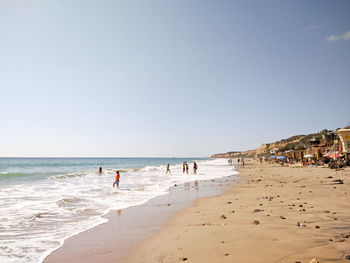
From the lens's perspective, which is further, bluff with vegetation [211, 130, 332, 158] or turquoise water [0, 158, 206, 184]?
bluff with vegetation [211, 130, 332, 158]

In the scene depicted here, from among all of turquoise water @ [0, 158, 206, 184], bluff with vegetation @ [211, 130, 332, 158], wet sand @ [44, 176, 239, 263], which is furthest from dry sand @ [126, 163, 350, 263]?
bluff with vegetation @ [211, 130, 332, 158]

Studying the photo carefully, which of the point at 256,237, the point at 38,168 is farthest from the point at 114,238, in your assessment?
the point at 38,168

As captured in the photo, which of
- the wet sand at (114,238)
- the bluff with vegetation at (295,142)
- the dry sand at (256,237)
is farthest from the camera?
the bluff with vegetation at (295,142)

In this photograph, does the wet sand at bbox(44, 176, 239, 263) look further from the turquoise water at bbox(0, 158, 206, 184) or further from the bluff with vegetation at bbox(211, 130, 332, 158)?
the bluff with vegetation at bbox(211, 130, 332, 158)

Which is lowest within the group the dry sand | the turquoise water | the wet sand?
the turquoise water

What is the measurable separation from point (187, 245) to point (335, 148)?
4778 centimetres

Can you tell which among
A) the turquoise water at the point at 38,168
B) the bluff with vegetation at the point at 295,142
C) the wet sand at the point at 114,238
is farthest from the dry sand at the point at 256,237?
the bluff with vegetation at the point at 295,142

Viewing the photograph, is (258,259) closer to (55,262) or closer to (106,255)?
(106,255)

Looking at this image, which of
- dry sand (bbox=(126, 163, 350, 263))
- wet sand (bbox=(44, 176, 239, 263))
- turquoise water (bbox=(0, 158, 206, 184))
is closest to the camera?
dry sand (bbox=(126, 163, 350, 263))

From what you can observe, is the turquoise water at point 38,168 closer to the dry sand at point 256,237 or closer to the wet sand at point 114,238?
the wet sand at point 114,238

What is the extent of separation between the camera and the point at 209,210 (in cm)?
942

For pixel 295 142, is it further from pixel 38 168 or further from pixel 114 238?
pixel 114 238

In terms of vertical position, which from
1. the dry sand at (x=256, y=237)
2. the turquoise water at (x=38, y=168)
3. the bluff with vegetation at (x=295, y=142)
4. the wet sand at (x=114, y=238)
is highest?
the bluff with vegetation at (x=295, y=142)

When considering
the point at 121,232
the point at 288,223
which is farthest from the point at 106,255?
the point at 288,223
